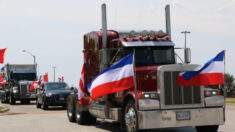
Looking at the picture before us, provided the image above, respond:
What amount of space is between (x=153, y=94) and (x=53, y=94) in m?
18.6

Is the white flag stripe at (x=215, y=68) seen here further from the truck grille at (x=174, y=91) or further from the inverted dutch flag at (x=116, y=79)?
the inverted dutch flag at (x=116, y=79)

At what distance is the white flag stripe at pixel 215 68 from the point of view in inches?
493

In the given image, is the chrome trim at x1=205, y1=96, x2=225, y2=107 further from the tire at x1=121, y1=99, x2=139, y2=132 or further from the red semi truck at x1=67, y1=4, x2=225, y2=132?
the tire at x1=121, y1=99, x2=139, y2=132

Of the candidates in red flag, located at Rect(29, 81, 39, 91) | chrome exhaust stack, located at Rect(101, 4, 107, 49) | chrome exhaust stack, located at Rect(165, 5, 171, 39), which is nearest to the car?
red flag, located at Rect(29, 81, 39, 91)

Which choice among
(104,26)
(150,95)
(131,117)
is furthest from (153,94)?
(104,26)

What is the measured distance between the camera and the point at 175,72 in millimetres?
12711

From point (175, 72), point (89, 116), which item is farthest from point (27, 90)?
point (175, 72)

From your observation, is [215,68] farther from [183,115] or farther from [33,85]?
[33,85]

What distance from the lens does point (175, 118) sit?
12.5 m

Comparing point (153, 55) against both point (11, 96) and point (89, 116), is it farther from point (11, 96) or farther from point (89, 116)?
point (11, 96)

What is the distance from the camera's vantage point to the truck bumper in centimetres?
1230

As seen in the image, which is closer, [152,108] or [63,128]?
[152,108]

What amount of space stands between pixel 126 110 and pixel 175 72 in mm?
1735

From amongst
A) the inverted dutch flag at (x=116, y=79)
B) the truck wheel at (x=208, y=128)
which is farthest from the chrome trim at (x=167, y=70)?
the truck wheel at (x=208, y=128)
